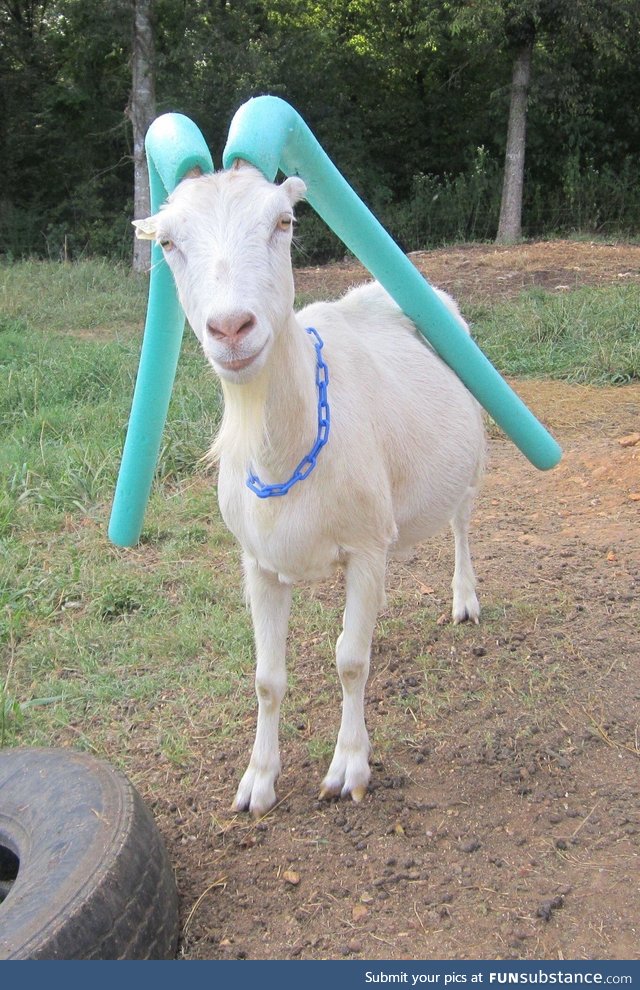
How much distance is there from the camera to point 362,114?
18953mm

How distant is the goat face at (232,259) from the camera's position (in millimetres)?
2107

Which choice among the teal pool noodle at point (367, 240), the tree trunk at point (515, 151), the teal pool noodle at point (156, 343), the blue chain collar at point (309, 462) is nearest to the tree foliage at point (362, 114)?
the tree trunk at point (515, 151)

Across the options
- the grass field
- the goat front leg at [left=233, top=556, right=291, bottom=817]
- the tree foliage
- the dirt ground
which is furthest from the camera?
the tree foliage

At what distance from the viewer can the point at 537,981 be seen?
2254mm

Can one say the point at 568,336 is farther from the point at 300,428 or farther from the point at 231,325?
the point at 231,325

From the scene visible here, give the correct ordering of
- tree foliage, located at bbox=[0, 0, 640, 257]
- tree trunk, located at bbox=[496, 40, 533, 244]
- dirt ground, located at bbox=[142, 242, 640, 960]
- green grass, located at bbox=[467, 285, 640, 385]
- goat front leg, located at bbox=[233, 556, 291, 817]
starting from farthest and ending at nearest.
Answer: tree foliage, located at bbox=[0, 0, 640, 257], tree trunk, located at bbox=[496, 40, 533, 244], green grass, located at bbox=[467, 285, 640, 385], goat front leg, located at bbox=[233, 556, 291, 817], dirt ground, located at bbox=[142, 242, 640, 960]

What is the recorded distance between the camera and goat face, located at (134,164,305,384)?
6.91 ft

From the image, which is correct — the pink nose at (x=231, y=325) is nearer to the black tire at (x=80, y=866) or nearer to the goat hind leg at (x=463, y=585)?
the black tire at (x=80, y=866)

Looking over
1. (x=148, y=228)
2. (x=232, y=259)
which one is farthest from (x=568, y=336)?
(x=232, y=259)

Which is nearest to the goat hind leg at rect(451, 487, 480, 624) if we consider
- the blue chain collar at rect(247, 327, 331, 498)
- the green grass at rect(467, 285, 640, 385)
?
the blue chain collar at rect(247, 327, 331, 498)

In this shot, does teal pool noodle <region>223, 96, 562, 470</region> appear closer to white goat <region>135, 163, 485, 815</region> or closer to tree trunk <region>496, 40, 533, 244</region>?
white goat <region>135, 163, 485, 815</region>

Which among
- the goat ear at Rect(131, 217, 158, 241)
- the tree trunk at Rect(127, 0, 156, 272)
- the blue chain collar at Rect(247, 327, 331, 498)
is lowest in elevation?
the blue chain collar at Rect(247, 327, 331, 498)

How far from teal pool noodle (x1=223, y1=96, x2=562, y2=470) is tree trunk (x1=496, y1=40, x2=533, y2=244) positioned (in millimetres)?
12034

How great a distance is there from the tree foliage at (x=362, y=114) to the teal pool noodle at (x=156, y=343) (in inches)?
517
